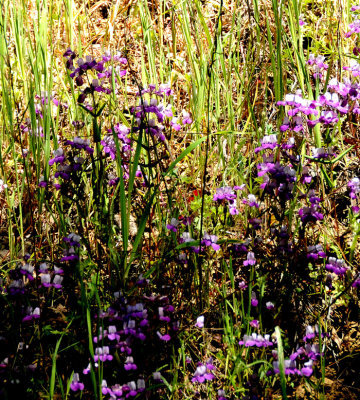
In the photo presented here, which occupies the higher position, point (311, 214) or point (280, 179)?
point (280, 179)

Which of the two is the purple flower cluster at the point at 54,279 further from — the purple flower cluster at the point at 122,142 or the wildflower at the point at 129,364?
the purple flower cluster at the point at 122,142

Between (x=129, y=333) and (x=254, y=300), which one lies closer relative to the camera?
(x=129, y=333)

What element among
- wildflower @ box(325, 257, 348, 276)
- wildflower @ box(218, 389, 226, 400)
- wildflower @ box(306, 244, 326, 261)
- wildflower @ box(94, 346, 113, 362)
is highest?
wildflower @ box(306, 244, 326, 261)

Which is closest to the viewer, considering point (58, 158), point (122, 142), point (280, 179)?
point (280, 179)

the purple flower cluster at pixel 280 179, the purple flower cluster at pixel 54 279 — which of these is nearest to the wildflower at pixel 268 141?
the purple flower cluster at pixel 280 179

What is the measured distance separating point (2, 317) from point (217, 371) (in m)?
0.72

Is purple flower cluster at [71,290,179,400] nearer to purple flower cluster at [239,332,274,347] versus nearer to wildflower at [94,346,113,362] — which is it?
wildflower at [94,346,113,362]

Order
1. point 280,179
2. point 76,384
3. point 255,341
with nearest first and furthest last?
point 76,384 < point 255,341 < point 280,179

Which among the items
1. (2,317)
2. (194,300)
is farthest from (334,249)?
(2,317)

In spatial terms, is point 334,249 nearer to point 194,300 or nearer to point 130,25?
point 194,300

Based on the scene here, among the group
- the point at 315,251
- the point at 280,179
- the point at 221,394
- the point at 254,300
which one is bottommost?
the point at 221,394

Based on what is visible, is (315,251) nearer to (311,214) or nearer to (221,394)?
(311,214)

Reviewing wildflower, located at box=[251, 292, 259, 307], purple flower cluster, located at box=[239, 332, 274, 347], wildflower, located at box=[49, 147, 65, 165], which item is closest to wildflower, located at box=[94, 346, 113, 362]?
purple flower cluster, located at box=[239, 332, 274, 347]

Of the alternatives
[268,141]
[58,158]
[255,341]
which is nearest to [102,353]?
[255,341]
